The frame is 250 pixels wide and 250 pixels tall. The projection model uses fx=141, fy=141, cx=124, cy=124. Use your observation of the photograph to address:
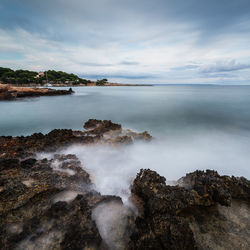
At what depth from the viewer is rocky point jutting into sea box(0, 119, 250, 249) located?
2230mm

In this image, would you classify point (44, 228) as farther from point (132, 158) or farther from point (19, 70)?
point (19, 70)

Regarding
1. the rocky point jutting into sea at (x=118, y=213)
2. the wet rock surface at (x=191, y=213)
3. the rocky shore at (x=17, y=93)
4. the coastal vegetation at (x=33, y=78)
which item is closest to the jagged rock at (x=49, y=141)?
the rocky point jutting into sea at (x=118, y=213)

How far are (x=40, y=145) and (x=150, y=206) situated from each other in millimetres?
4273

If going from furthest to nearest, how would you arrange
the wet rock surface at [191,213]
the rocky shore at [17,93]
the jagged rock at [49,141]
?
the rocky shore at [17,93], the jagged rock at [49,141], the wet rock surface at [191,213]

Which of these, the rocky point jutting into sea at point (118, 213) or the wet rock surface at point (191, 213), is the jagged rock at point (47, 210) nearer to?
the rocky point jutting into sea at point (118, 213)

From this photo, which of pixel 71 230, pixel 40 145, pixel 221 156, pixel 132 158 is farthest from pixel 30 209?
pixel 221 156

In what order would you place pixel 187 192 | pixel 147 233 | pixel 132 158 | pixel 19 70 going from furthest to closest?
pixel 19 70
pixel 132 158
pixel 187 192
pixel 147 233

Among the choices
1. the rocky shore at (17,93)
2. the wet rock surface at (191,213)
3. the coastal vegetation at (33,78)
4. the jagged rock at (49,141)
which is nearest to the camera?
the wet rock surface at (191,213)

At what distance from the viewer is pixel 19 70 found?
5719 centimetres

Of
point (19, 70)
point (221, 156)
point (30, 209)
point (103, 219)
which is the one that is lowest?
point (221, 156)

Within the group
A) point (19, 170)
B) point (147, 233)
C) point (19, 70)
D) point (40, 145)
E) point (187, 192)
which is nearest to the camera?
point (147, 233)

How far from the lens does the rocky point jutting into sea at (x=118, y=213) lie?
223cm

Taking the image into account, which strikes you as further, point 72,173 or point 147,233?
point 72,173

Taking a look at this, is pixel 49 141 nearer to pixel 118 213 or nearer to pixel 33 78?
pixel 118 213
